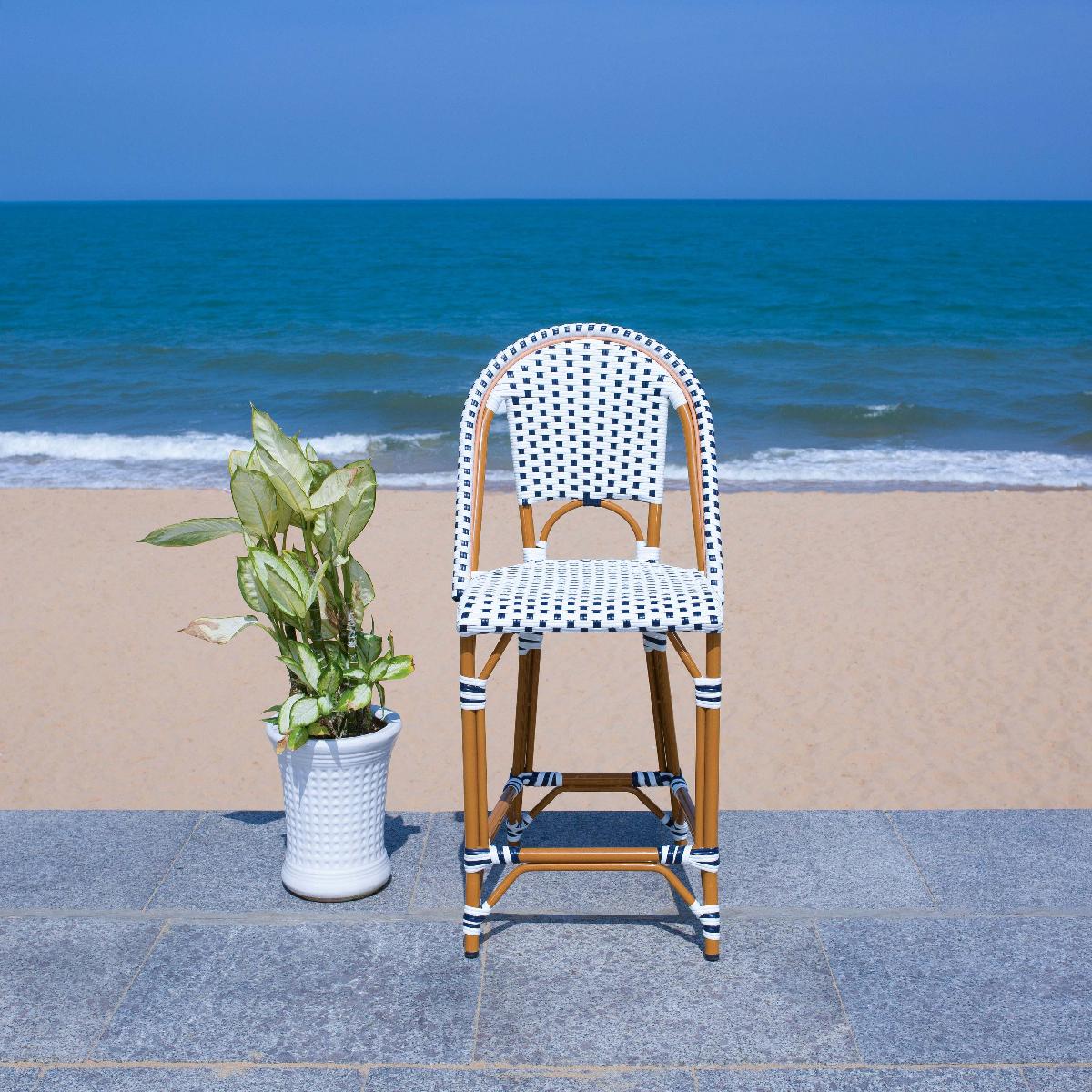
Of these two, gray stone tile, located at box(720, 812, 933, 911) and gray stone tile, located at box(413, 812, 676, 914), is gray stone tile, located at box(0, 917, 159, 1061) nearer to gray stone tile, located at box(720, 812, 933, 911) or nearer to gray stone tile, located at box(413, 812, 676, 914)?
gray stone tile, located at box(413, 812, 676, 914)

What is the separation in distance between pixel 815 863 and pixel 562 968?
0.63 m

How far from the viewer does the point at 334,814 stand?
2.45 m

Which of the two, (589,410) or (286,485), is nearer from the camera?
(286,485)

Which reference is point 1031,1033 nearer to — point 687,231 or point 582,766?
point 582,766

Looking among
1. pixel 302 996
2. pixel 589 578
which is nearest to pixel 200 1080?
pixel 302 996

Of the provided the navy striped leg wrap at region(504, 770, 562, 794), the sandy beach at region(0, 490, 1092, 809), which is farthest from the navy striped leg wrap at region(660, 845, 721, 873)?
→ the sandy beach at region(0, 490, 1092, 809)

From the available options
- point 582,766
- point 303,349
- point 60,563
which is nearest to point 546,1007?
point 582,766

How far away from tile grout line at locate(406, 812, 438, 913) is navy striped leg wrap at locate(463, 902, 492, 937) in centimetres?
19

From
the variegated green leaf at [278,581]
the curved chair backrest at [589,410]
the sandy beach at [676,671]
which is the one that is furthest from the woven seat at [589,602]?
the sandy beach at [676,671]

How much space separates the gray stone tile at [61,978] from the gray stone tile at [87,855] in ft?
0.26

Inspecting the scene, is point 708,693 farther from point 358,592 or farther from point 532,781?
point 358,592

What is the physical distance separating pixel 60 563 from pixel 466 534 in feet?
18.2

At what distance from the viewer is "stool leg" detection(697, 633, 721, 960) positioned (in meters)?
2.19

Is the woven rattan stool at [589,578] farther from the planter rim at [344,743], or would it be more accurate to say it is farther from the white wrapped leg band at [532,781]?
the planter rim at [344,743]
